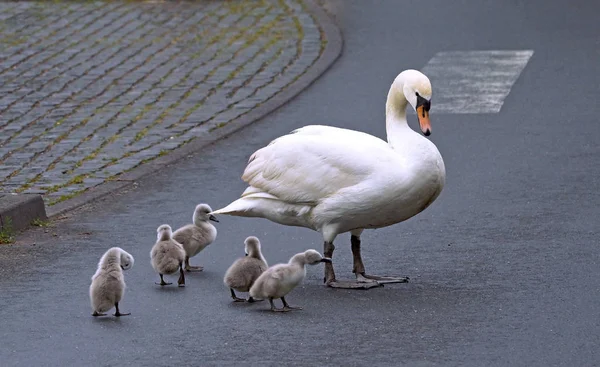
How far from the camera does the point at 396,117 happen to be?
8.68 metres

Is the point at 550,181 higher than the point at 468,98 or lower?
lower

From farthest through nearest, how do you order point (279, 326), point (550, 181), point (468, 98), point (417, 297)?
point (468, 98) < point (550, 181) < point (417, 297) < point (279, 326)

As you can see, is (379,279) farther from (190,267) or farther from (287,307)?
(190,267)

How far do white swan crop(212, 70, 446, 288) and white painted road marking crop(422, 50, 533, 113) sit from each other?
17.7 feet

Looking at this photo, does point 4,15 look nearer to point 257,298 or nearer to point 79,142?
point 79,142

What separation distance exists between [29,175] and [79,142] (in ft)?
4.15

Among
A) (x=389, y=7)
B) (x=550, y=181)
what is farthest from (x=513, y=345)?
(x=389, y=7)

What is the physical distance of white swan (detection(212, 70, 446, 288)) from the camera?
27.0 ft

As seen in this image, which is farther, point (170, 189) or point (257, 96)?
point (257, 96)

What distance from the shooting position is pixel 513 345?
7.25 m

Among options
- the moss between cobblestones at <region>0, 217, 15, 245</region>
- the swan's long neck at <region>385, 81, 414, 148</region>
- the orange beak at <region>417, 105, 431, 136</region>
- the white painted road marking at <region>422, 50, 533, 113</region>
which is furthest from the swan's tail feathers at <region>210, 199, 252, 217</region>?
the white painted road marking at <region>422, 50, 533, 113</region>

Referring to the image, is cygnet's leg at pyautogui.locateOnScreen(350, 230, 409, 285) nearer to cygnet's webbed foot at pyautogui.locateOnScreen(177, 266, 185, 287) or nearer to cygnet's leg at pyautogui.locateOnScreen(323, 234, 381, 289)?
cygnet's leg at pyautogui.locateOnScreen(323, 234, 381, 289)

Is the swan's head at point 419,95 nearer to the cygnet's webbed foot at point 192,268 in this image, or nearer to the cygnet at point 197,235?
the cygnet at point 197,235

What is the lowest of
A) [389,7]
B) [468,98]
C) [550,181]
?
[550,181]
